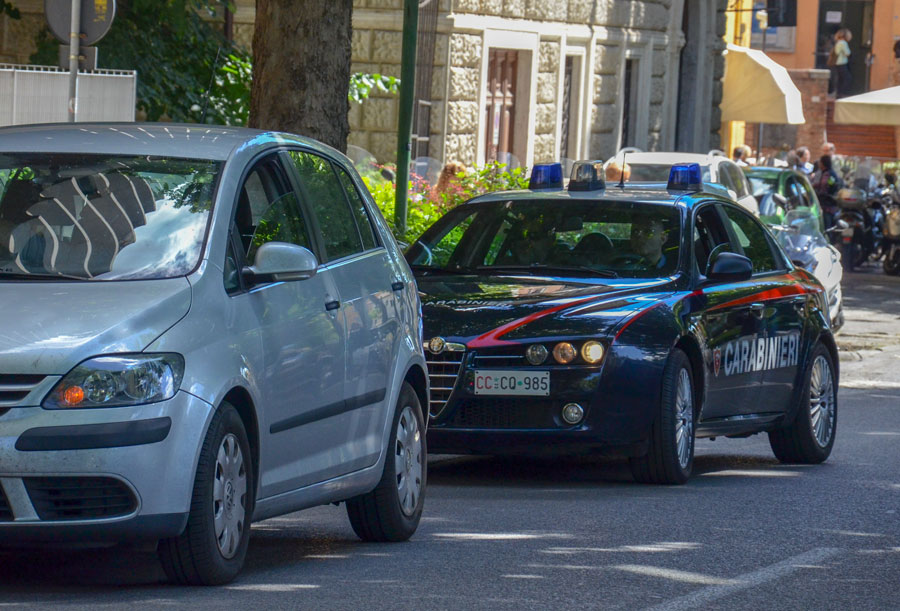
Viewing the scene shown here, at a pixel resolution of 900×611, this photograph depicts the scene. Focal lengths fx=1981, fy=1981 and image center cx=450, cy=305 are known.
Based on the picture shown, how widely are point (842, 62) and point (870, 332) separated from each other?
1801 inches

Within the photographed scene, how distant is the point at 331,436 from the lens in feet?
24.3

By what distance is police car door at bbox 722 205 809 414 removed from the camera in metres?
11.4

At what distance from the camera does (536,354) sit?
32.3ft

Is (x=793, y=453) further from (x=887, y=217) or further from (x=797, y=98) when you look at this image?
(x=797, y=98)

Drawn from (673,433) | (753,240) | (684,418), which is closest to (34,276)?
(673,433)

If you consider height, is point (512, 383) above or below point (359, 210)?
below

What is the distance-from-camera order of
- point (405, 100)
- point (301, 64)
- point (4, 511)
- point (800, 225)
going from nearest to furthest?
point (4, 511)
point (301, 64)
point (405, 100)
point (800, 225)

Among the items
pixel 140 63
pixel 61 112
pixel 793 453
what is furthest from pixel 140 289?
pixel 140 63

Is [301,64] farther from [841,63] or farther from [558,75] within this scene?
[841,63]

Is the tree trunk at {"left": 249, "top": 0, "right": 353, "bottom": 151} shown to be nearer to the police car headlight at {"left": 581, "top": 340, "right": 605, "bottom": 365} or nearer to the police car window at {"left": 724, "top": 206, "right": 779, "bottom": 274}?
the police car window at {"left": 724, "top": 206, "right": 779, "bottom": 274}

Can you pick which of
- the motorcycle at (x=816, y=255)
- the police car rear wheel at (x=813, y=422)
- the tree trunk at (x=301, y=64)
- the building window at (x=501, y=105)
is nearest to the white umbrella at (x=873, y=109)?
the building window at (x=501, y=105)

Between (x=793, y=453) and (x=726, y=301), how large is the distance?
155 cm

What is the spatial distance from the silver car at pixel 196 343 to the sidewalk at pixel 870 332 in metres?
10.4

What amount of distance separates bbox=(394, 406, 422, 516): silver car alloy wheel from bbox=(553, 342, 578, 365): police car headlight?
1.55 meters
